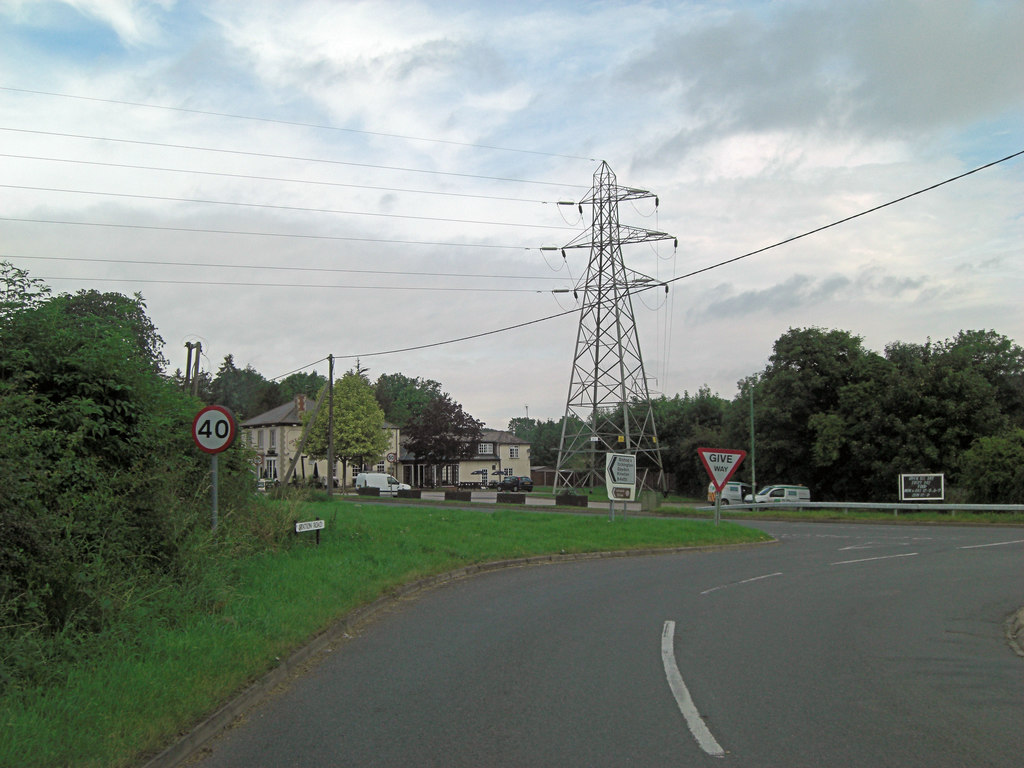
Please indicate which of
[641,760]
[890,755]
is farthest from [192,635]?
[890,755]

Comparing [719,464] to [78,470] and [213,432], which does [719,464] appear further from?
[78,470]

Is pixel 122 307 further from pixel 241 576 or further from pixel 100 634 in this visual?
pixel 100 634

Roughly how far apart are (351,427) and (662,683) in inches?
2532

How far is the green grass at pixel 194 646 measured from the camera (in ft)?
18.2

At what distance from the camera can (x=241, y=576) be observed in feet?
38.7

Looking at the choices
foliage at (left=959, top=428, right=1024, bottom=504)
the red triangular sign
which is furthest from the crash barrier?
the red triangular sign

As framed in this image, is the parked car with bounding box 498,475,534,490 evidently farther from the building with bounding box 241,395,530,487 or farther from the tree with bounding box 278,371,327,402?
the tree with bounding box 278,371,327,402

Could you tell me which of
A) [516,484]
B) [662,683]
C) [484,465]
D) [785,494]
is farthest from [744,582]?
[484,465]

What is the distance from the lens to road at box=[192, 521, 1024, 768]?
19.3ft

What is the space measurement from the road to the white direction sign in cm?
1136

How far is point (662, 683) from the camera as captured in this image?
772 cm

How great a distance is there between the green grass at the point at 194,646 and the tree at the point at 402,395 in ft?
342

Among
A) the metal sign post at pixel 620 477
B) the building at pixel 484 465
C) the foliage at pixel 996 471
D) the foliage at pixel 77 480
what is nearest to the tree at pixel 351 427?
the building at pixel 484 465

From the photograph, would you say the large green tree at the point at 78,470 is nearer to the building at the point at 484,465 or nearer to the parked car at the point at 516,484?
the parked car at the point at 516,484
